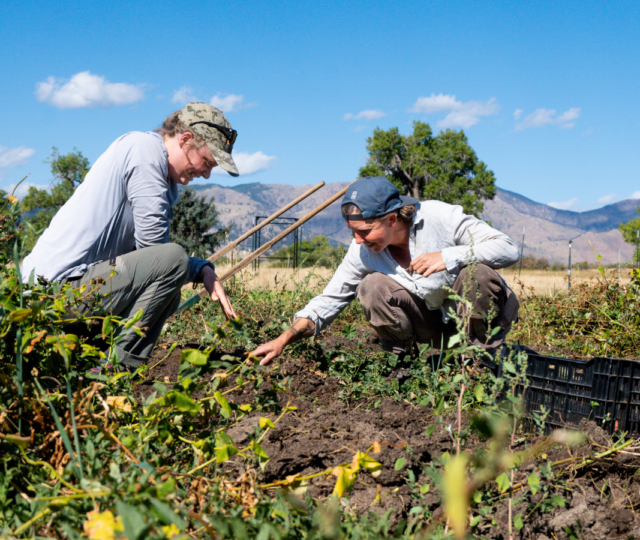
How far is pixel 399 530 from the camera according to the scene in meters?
0.95

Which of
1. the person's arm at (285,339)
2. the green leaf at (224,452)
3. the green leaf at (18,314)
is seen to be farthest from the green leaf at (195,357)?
the person's arm at (285,339)

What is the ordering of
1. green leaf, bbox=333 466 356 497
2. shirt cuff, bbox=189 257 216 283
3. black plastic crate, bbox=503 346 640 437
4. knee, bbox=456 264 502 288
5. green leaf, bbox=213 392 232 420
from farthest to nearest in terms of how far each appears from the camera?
shirt cuff, bbox=189 257 216 283, knee, bbox=456 264 502 288, black plastic crate, bbox=503 346 640 437, green leaf, bbox=213 392 232 420, green leaf, bbox=333 466 356 497

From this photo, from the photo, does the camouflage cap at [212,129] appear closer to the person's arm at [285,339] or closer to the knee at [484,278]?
the person's arm at [285,339]

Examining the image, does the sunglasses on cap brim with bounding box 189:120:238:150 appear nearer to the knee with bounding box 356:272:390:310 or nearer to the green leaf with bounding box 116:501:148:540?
the knee with bounding box 356:272:390:310

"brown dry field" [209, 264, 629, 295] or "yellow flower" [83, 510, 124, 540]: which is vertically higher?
"brown dry field" [209, 264, 629, 295]

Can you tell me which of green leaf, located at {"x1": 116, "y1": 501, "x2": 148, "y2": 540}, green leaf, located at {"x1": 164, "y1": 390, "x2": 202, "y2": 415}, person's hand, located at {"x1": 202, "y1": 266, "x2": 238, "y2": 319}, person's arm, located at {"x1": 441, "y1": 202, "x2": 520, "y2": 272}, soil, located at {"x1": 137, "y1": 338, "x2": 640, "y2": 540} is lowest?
soil, located at {"x1": 137, "y1": 338, "x2": 640, "y2": 540}

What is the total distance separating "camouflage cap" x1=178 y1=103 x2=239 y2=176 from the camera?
9.28 feet

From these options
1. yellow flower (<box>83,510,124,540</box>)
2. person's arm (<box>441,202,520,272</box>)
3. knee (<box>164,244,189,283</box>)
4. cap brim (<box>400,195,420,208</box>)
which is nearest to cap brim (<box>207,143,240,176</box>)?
knee (<box>164,244,189,283</box>)

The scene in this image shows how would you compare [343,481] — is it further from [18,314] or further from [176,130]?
[176,130]

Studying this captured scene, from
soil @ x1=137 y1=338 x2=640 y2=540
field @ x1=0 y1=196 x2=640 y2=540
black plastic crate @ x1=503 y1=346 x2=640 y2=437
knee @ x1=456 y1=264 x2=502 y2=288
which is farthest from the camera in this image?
Result: knee @ x1=456 y1=264 x2=502 y2=288

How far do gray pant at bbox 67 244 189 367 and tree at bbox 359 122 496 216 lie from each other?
45006 mm

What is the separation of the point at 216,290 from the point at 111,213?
66 centimetres

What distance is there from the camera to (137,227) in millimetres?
2740

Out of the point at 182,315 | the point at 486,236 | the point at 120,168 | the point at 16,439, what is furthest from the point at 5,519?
the point at 182,315
